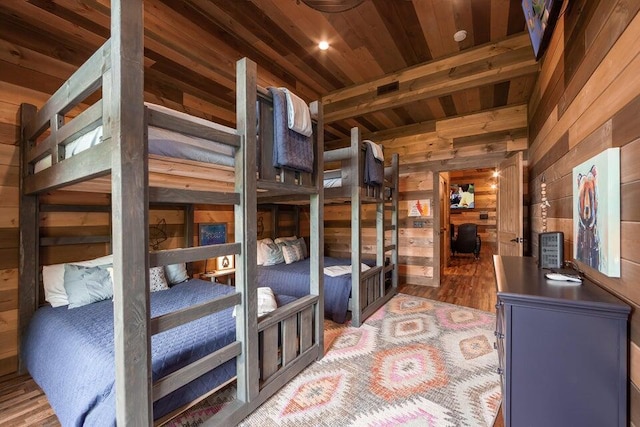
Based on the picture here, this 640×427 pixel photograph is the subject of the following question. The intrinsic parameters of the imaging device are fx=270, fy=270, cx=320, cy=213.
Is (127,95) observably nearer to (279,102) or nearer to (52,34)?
(279,102)

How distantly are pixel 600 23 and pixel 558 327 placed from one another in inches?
57.0

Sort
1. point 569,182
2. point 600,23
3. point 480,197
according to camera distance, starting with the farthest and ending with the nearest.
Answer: point 480,197, point 569,182, point 600,23

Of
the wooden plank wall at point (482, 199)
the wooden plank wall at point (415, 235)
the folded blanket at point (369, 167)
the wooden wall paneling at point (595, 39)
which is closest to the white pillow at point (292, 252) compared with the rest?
the folded blanket at point (369, 167)

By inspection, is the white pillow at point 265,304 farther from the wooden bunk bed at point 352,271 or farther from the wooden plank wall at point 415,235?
the wooden plank wall at point 415,235

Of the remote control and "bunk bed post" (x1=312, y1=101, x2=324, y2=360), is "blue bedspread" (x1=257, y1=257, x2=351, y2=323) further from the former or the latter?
the remote control

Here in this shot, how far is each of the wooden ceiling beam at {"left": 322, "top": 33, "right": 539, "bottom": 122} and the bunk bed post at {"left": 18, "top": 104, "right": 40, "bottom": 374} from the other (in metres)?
3.28

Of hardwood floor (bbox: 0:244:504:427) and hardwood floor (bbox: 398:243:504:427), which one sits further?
hardwood floor (bbox: 398:243:504:427)

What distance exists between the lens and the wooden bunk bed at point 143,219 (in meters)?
1.09

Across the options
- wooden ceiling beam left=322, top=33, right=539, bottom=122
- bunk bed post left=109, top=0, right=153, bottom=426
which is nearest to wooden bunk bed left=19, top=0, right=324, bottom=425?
bunk bed post left=109, top=0, right=153, bottom=426

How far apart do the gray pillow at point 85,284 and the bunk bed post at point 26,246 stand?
0.26 meters

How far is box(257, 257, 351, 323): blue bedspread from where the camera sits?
3051mm

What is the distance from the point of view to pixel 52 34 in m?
2.24

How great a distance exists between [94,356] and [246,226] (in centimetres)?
103

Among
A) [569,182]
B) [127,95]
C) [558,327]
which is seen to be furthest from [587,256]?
[127,95]
